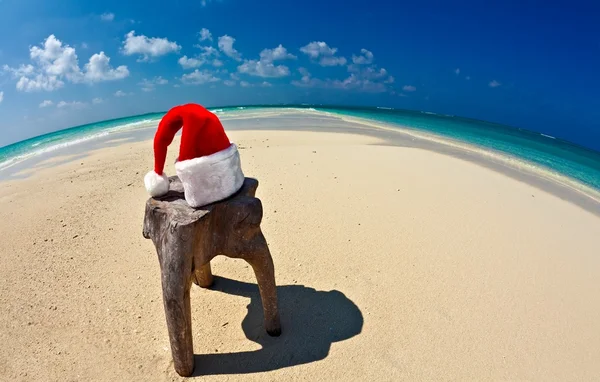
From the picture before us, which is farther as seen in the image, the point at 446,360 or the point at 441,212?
the point at 441,212

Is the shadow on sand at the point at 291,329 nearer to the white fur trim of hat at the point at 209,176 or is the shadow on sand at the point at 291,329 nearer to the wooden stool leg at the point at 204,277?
the wooden stool leg at the point at 204,277

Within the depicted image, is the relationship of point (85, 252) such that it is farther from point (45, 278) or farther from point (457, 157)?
point (457, 157)

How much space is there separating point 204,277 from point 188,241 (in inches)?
68.0

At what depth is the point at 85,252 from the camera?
5.51 meters

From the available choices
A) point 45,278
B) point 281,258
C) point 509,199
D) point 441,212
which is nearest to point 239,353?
point 281,258

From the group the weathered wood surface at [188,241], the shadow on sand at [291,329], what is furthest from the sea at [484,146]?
the weathered wood surface at [188,241]

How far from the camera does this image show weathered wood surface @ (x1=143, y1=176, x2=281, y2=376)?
2926mm

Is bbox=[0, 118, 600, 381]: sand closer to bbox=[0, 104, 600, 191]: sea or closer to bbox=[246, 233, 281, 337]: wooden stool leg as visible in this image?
bbox=[246, 233, 281, 337]: wooden stool leg

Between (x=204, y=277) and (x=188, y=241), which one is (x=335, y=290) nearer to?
(x=204, y=277)

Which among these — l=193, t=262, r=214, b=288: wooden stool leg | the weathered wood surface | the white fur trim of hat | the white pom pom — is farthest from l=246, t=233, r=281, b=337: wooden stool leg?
l=193, t=262, r=214, b=288: wooden stool leg

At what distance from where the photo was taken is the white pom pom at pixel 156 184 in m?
3.23

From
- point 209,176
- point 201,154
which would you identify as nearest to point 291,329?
point 209,176

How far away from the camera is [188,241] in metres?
2.91

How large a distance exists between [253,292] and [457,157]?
407 inches
